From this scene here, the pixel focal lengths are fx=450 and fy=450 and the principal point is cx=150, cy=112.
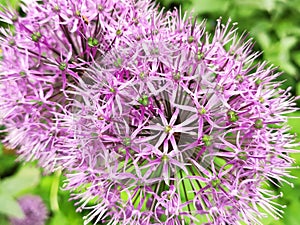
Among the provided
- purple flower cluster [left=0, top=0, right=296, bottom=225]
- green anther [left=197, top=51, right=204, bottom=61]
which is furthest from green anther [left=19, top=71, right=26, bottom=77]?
green anther [left=197, top=51, right=204, bottom=61]

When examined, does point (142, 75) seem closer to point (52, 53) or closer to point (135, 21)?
point (135, 21)

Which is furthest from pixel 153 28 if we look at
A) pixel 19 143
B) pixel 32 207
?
pixel 32 207

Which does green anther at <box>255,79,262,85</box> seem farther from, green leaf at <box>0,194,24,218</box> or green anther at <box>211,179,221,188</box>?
green leaf at <box>0,194,24,218</box>

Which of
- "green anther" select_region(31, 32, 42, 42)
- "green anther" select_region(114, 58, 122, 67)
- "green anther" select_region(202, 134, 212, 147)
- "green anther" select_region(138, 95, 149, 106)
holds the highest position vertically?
"green anther" select_region(31, 32, 42, 42)

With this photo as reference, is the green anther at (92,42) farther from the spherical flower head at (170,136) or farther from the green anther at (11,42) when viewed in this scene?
the green anther at (11,42)

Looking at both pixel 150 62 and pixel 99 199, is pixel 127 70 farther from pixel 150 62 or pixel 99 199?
pixel 99 199

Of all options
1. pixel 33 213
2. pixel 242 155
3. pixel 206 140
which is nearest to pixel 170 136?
pixel 206 140
